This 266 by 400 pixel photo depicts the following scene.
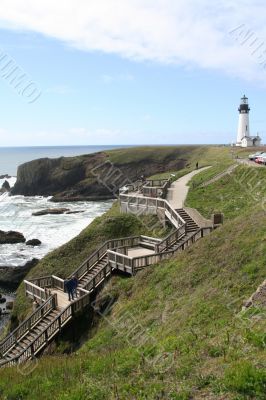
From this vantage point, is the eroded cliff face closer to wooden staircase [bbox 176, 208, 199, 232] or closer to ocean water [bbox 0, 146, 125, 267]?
ocean water [bbox 0, 146, 125, 267]

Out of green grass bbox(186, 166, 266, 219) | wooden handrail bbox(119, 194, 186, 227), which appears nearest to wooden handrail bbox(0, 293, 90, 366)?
wooden handrail bbox(119, 194, 186, 227)

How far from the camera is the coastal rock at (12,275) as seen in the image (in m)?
41.8

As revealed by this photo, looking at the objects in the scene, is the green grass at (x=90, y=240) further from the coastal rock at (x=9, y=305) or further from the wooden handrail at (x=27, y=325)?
the wooden handrail at (x=27, y=325)

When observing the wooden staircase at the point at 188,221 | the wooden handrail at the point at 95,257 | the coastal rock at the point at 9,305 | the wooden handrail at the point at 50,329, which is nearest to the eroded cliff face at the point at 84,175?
the coastal rock at the point at 9,305

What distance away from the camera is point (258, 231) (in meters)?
20.0

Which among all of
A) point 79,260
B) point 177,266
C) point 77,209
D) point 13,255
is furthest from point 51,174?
point 177,266

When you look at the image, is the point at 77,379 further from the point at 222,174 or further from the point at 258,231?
the point at 222,174

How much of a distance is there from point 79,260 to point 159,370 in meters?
20.5

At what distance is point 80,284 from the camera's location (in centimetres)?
2364

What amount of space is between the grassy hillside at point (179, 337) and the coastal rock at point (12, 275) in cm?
1457

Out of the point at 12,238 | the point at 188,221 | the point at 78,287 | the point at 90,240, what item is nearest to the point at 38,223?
the point at 12,238

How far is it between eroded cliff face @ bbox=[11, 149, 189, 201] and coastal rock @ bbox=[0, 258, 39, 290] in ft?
165

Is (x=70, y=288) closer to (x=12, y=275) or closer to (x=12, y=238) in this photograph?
(x=12, y=275)

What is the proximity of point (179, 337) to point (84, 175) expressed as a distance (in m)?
91.5
